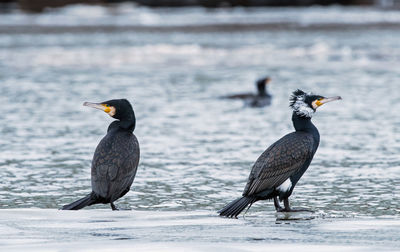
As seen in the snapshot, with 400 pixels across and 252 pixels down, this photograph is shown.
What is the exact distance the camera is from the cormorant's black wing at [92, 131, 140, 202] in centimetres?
706

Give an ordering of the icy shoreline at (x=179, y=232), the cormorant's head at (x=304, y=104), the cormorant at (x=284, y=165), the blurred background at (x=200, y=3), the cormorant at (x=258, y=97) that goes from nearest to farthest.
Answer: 1. the icy shoreline at (x=179, y=232)
2. the cormorant at (x=284, y=165)
3. the cormorant's head at (x=304, y=104)
4. the cormorant at (x=258, y=97)
5. the blurred background at (x=200, y=3)

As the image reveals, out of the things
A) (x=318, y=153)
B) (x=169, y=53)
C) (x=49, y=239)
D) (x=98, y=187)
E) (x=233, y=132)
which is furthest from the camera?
(x=169, y=53)

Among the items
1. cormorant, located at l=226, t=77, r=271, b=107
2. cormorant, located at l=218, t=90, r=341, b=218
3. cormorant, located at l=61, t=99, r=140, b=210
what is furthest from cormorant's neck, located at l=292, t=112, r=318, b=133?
cormorant, located at l=226, t=77, r=271, b=107

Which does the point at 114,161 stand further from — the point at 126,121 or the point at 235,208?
the point at 235,208

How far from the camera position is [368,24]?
126ft

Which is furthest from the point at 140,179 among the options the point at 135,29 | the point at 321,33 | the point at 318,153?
the point at 135,29

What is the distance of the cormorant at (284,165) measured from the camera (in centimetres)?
701

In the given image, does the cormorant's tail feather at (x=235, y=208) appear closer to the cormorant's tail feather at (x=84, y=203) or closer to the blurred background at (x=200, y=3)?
the cormorant's tail feather at (x=84, y=203)

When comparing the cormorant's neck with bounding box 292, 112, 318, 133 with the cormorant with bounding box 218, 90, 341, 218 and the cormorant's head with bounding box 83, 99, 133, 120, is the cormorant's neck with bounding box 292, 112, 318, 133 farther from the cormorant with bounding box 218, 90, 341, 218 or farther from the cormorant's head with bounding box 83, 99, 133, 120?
the cormorant's head with bounding box 83, 99, 133, 120

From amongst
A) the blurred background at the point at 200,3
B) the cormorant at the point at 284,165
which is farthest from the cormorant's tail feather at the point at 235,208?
the blurred background at the point at 200,3

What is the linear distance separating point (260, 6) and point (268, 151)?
193 ft

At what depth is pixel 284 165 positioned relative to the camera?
714cm

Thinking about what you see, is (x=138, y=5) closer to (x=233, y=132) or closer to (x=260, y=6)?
(x=260, y=6)

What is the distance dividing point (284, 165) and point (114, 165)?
1.34 m
